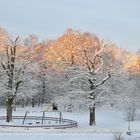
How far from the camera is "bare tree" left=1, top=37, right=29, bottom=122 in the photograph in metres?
44.5

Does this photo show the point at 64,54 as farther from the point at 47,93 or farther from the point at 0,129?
the point at 0,129

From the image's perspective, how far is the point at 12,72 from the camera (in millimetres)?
44719

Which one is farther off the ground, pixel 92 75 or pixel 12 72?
pixel 12 72

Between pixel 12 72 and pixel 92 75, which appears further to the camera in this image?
pixel 92 75

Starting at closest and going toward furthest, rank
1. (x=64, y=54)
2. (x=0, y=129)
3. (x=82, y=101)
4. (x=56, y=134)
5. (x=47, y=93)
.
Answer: (x=56, y=134) → (x=0, y=129) → (x=82, y=101) → (x=64, y=54) → (x=47, y=93)

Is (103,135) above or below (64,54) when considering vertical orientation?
below

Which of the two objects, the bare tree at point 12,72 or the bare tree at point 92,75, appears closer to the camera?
the bare tree at point 12,72

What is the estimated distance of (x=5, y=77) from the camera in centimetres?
4841

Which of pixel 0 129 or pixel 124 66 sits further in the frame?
pixel 124 66

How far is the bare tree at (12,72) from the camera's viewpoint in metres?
44.5

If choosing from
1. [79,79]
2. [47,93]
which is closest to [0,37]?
[79,79]

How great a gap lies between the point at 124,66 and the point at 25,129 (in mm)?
14175

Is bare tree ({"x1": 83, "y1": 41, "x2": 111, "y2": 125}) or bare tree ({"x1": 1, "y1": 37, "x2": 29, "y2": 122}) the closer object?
bare tree ({"x1": 1, "y1": 37, "x2": 29, "y2": 122})

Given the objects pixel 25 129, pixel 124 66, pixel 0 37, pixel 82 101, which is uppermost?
pixel 0 37
